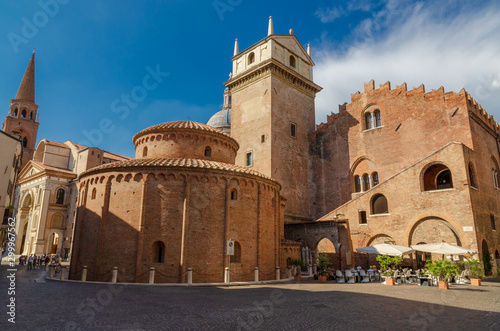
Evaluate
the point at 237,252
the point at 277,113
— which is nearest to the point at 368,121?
the point at 277,113

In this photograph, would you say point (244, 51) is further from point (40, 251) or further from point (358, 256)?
point (40, 251)

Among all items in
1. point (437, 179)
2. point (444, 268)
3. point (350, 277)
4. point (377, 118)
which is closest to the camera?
point (444, 268)

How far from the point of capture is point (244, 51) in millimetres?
35344

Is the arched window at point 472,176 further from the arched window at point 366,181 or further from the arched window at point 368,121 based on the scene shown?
the arched window at point 368,121

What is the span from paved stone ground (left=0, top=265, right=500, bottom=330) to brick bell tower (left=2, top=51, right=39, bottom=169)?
49659 millimetres

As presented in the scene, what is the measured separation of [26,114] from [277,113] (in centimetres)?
4515

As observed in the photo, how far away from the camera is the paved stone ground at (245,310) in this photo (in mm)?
8156

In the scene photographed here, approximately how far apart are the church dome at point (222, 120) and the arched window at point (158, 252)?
39262 millimetres

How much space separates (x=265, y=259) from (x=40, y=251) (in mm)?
A: 32366

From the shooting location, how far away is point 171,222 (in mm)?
17891

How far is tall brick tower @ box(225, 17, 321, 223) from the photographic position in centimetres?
3114

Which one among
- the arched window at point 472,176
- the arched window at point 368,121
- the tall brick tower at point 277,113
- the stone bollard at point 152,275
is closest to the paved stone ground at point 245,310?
the stone bollard at point 152,275

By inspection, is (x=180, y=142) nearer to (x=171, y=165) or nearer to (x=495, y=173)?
(x=171, y=165)

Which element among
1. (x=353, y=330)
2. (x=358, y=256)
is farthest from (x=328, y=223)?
(x=353, y=330)
